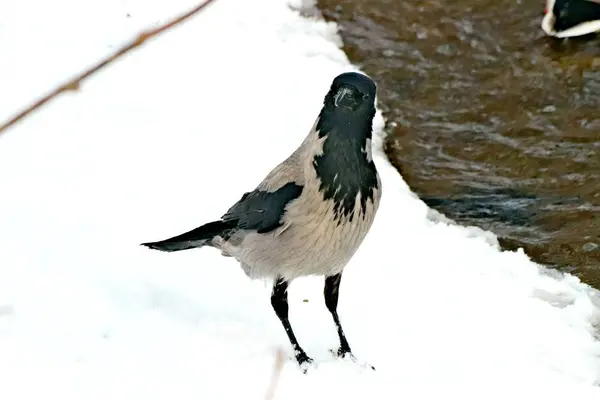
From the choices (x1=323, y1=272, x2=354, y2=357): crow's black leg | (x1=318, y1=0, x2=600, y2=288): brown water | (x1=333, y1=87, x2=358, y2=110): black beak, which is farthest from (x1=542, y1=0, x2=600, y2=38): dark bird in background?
(x1=333, y1=87, x2=358, y2=110): black beak

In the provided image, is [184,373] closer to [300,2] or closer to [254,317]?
[254,317]

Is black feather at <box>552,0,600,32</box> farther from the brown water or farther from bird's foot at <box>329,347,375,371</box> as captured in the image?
bird's foot at <box>329,347,375,371</box>

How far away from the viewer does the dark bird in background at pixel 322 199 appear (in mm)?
3303

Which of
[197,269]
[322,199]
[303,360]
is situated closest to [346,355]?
[303,360]

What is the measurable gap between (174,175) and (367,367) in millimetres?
2135

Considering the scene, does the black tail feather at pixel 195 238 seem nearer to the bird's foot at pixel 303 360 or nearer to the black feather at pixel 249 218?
the black feather at pixel 249 218

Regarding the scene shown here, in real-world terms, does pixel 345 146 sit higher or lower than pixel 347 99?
lower

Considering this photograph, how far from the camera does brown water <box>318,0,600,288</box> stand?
573 centimetres

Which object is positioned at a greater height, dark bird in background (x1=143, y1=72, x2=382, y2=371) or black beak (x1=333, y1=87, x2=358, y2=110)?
black beak (x1=333, y1=87, x2=358, y2=110)

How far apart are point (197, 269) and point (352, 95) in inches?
59.7

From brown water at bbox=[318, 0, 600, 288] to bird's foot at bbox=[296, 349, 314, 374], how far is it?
7.02ft

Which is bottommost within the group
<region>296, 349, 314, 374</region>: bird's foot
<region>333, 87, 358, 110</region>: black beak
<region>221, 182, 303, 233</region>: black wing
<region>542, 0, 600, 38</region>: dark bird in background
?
<region>296, 349, 314, 374</region>: bird's foot

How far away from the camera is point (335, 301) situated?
391cm

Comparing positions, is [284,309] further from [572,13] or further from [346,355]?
[572,13]
